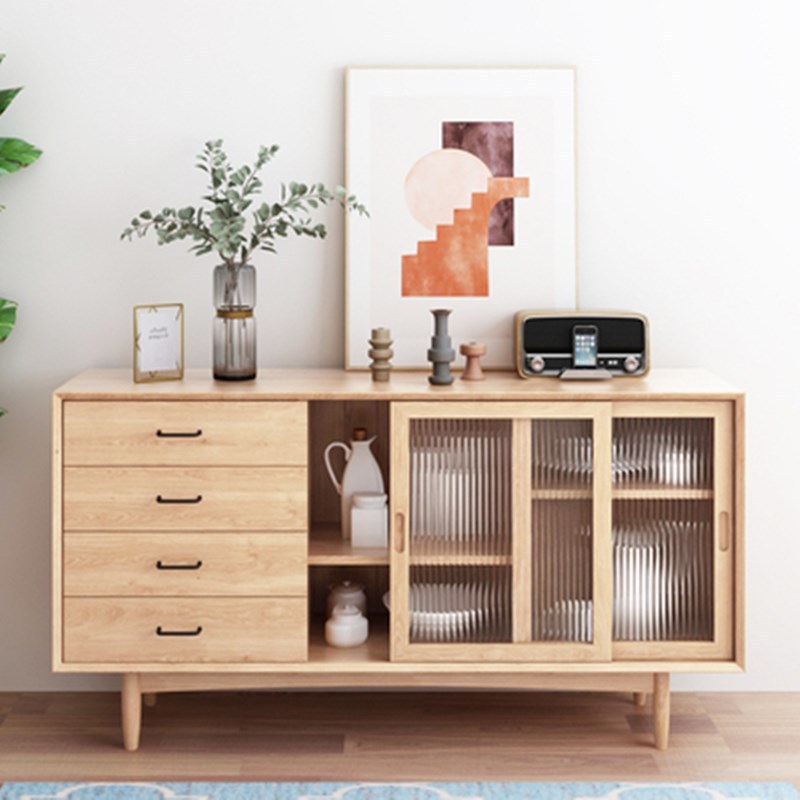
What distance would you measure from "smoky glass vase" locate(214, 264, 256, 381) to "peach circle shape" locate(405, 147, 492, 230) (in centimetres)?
49

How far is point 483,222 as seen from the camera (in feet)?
10.6

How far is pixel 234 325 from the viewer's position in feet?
9.95

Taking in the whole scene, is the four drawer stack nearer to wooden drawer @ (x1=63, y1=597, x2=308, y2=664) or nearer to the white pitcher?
wooden drawer @ (x1=63, y1=597, x2=308, y2=664)

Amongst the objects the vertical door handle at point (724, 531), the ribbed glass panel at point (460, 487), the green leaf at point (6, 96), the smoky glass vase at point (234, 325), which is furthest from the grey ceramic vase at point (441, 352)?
the green leaf at point (6, 96)

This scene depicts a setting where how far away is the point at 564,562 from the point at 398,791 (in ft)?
2.16

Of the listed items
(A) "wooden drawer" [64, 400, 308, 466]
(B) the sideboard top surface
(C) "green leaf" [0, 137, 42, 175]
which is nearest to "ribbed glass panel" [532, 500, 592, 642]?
(B) the sideboard top surface

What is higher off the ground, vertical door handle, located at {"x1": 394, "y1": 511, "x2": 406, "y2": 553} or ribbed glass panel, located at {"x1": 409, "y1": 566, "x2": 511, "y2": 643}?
vertical door handle, located at {"x1": 394, "y1": 511, "x2": 406, "y2": 553}

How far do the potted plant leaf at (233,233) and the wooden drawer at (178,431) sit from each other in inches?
7.0

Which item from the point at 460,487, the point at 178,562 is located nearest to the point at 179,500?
Answer: the point at 178,562

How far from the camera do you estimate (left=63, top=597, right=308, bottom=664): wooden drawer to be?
291cm

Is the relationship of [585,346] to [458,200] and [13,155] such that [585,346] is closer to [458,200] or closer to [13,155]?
[458,200]

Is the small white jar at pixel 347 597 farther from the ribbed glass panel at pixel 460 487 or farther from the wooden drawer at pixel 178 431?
the wooden drawer at pixel 178 431

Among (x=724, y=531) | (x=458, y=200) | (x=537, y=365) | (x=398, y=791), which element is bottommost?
(x=398, y=791)

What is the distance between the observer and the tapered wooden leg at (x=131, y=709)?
2988mm
